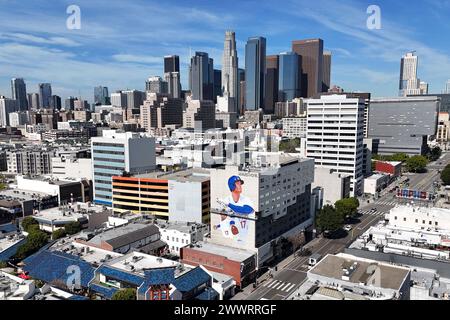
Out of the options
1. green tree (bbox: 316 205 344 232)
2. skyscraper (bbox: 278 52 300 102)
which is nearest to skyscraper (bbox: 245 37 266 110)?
skyscraper (bbox: 278 52 300 102)

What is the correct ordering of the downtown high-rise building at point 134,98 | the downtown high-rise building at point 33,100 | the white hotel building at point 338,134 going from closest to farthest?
1. the white hotel building at point 338,134
2. the downtown high-rise building at point 33,100
3. the downtown high-rise building at point 134,98

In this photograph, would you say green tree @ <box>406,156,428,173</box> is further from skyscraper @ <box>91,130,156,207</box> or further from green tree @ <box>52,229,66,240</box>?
green tree @ <box>52,229,66,240</box>

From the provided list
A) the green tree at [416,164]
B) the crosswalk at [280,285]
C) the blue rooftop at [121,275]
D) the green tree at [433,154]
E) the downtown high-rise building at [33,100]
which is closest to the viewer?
the blue rooftop at [121,275]

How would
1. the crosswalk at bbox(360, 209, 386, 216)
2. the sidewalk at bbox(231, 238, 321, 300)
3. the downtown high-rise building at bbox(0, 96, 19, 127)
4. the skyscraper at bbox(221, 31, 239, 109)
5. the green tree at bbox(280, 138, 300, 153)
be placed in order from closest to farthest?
1. the sidewalk at bbox(231, 238, 321, 300)
2. the crosswalk at bbox(360, 209, 386, 216)
3. the green tree at bbox(280, 138, 300, 153)
4. the downtown high-rise building at bbox(0, 96, 19, 127)
5. the skyscraper at bbox(221, 31, 239, 109)

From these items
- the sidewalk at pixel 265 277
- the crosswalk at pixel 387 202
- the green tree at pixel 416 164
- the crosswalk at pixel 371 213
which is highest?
the green tree at pixel 416 164

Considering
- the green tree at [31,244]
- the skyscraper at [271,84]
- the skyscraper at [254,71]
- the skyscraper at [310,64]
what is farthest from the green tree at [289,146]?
the skyscraper at [271,84]

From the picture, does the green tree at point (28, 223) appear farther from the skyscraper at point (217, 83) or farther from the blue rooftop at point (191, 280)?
the skyscraper at point (217, 83)

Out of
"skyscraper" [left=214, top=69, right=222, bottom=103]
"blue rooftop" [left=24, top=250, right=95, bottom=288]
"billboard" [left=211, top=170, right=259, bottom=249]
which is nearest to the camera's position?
"blue rooftop" [left=24, top=250, right=95, bottom=288]

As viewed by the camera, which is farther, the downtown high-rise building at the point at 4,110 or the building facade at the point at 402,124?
the downtown high-rise building at the point at 4,110

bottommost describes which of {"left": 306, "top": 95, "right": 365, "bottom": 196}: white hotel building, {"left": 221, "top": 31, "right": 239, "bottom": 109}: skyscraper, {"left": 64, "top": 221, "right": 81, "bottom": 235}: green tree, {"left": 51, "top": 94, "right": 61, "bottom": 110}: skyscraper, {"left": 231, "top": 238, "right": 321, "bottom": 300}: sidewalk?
{"left": 231, "top": 238, "right": 321, "bottom": 300}: sidewalk
